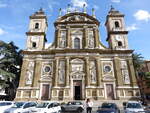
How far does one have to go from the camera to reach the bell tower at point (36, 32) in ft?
99.1

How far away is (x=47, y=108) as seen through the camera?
13.1 m

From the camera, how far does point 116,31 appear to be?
31.0 meters

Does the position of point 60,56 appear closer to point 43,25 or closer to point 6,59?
point 43,25

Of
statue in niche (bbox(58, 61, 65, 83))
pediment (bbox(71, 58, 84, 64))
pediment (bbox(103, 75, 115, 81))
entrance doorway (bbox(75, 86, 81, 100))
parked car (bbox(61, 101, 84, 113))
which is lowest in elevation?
parked car (bbox(61, 101, 84, 113))

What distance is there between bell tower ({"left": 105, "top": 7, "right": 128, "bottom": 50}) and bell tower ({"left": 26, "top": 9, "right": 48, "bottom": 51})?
47.1 feet

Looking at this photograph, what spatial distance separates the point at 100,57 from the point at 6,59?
63.0 feet

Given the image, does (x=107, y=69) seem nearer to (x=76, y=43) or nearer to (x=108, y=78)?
(x=108, y=78)

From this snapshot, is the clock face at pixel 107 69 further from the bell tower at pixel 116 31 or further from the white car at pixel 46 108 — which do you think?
the white car at pixel 46 108

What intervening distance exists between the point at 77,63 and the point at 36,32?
11.2m

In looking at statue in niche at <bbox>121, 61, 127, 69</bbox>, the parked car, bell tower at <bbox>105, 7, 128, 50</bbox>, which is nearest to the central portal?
statue in niche at <bbox>121, 61, 127, 69</bbox>

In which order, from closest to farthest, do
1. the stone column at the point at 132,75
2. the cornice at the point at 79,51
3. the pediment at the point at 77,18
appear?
the stone column at the point at 132,75 → the cornice at the point at 79,51 → the pediment at the point at 77,18

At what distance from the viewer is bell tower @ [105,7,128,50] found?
29.8 m

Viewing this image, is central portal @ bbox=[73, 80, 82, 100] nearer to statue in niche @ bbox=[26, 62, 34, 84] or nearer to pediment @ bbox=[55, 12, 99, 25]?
statue in niche @ bbox=[26, 62, 34, 84]

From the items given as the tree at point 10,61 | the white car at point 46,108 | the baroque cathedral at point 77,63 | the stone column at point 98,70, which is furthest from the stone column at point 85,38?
the white car at point 46,108
